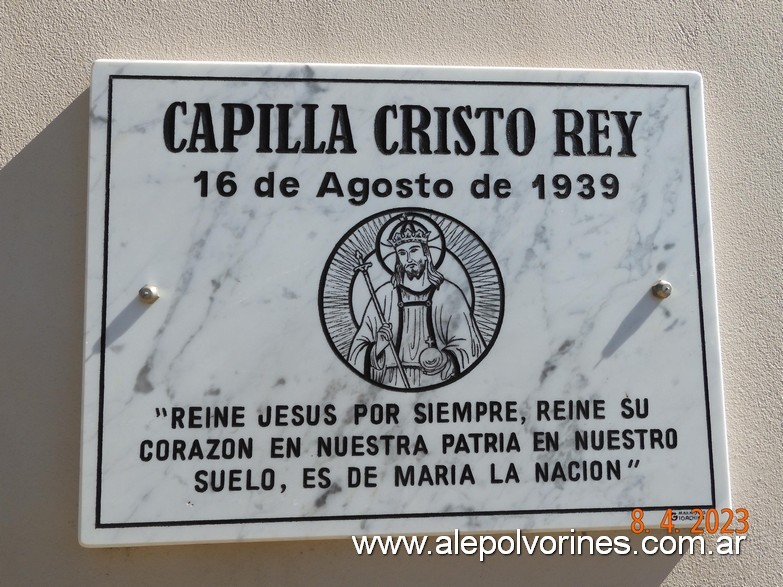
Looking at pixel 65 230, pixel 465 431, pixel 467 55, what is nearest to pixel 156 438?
pixel 65 230

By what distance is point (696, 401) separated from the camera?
2123 millimetres

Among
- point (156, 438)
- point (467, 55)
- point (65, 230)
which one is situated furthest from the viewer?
point (467, 55)

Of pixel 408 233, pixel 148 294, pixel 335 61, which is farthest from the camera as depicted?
pixel 335 61

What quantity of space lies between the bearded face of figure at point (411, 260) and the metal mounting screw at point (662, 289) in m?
0.69

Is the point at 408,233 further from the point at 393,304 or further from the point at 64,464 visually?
the point at 64,464

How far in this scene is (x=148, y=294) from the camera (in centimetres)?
204

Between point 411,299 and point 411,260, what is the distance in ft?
0.38

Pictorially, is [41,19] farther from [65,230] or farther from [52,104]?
[65,230]

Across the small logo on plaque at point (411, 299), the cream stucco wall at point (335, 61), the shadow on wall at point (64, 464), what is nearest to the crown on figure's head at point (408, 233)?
the small logo on plaque at point (411, 299)

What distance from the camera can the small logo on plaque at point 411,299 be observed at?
6.84 feet

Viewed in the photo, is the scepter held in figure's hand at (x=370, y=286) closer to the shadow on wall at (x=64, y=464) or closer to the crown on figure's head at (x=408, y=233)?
the crown on figure's head at (x=408, y=233)

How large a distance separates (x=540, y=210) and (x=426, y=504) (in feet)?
3.02

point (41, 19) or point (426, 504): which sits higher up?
point (41, 19)

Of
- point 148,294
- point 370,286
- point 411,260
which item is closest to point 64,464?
point 148,294
